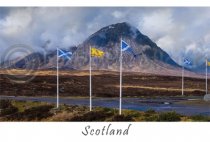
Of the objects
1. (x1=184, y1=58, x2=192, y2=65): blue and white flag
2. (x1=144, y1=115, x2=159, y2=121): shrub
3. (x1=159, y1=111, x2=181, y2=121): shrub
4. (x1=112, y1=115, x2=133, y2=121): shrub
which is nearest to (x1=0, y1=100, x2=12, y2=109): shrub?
(x1=112, y1=115, x2=133, y2=121): shrub

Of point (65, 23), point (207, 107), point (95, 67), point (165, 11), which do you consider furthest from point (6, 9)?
point (207, 107)

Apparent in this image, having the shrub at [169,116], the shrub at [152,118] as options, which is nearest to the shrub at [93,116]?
the shrub at [152,118]

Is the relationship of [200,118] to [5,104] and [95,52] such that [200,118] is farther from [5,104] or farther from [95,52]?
[5,104]

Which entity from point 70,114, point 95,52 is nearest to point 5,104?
point 70,114
